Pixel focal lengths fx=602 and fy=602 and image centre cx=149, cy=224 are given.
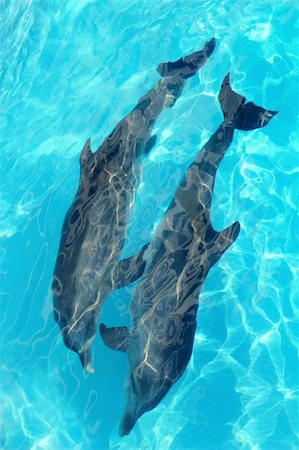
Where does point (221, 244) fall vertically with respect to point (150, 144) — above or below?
below

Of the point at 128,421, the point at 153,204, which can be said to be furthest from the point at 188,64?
the point at 128,421

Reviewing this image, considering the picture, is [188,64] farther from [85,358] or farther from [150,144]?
[85,358]

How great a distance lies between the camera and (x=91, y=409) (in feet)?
23.5

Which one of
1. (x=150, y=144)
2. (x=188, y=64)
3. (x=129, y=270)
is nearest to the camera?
(x=129, y=270)

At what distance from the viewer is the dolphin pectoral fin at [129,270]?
23.5ft

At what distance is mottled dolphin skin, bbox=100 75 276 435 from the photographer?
21.0ft

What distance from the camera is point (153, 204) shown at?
8359 millimetres

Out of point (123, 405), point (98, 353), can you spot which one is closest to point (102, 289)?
point (98, 353)

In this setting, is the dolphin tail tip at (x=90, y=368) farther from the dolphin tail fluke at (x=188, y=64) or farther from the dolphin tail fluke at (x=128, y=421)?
the dolphin tail fluke at (x=188, y=64)

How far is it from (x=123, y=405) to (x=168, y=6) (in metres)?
6.79

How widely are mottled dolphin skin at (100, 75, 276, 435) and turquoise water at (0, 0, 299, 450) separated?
2.06 feet

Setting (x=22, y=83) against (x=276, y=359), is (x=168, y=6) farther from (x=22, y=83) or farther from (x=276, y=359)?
(x=276, y=359)

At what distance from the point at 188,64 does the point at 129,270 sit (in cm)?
372

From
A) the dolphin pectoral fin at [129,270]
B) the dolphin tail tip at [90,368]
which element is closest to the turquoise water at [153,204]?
the dolphin tail tip at [90,368]
